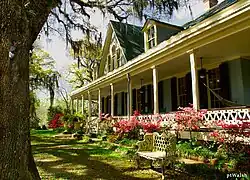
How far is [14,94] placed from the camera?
11.6 feet

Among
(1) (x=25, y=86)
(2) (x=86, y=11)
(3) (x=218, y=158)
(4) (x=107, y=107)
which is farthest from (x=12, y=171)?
(4) (x=107, y=107)

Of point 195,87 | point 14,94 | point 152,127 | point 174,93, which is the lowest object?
point 152,127

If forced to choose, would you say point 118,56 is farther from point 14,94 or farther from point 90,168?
point 14,94

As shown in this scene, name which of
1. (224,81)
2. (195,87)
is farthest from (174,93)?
(195,87)

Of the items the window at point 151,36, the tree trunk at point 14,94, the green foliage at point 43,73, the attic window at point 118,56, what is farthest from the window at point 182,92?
the green foliage at point 43,73

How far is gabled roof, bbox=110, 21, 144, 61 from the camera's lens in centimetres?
1522

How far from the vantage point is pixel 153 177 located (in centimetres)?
521

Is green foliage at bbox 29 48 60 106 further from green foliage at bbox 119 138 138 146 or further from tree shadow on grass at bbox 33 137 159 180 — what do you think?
tree shadow on grass at bbox 33 137 159 180

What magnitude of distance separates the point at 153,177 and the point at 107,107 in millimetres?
15109

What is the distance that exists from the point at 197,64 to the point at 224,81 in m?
1.53

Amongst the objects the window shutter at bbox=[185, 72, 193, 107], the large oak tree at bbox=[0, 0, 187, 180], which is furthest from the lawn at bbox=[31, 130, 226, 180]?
the window shutter at bbox=[185, 72, 193, 107]

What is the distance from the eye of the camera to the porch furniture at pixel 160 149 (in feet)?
17.2

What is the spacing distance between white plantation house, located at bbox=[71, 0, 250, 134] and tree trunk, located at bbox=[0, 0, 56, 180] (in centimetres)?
470

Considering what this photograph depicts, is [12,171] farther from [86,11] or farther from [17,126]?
[86,11]
